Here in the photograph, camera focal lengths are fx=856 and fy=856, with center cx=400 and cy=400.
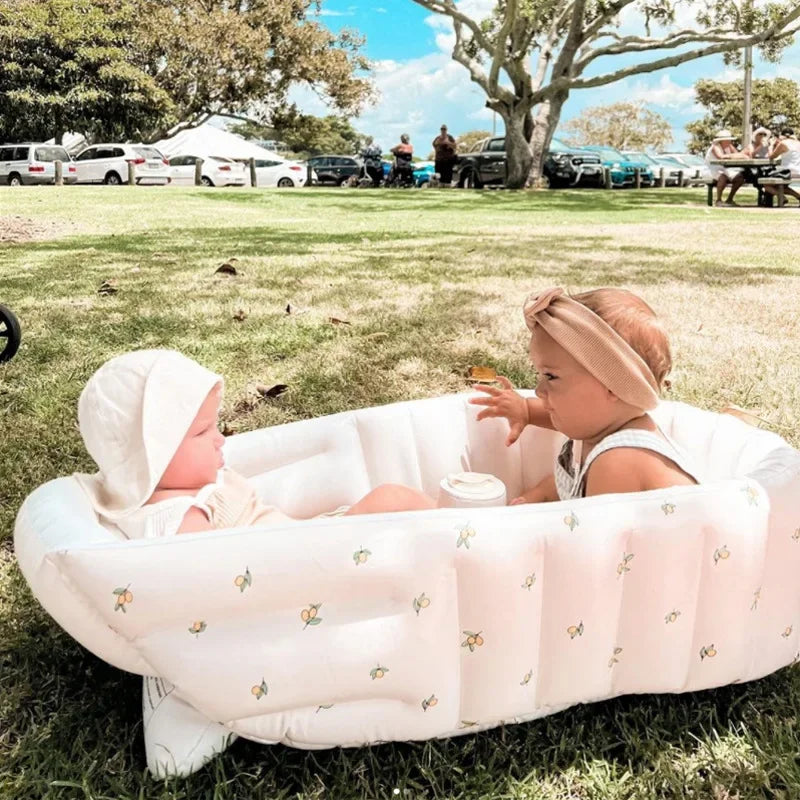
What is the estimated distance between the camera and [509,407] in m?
2.39

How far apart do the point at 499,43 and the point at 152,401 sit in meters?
16.8

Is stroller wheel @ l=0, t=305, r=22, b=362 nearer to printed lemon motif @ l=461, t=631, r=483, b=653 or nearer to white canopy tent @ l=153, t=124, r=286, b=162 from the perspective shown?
printed lemon motif @ l=461, t=631, r=483, b=653

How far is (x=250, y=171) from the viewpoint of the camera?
2589 cm

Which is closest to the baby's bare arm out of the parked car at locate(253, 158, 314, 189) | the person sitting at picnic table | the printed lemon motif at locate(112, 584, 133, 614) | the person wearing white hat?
the printed lemon motif at locate(112, 584, 133, 614)

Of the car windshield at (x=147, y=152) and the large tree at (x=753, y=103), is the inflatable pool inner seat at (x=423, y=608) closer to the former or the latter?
the car windshield at (x=147, y=152)

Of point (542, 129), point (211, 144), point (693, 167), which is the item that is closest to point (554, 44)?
point (542, 129)

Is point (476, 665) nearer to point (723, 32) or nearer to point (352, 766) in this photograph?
point (352, 766)

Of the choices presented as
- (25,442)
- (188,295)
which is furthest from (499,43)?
(25,442)

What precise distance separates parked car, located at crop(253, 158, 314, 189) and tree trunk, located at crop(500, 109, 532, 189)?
9.37 m

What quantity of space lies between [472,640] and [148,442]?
2.51ft

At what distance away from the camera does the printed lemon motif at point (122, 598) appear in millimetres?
1393

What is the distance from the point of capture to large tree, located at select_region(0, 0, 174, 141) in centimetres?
3041

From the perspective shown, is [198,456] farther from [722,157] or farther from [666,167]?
[666,167]

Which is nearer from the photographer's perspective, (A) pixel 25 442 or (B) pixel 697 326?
(A) pixel 25 442
